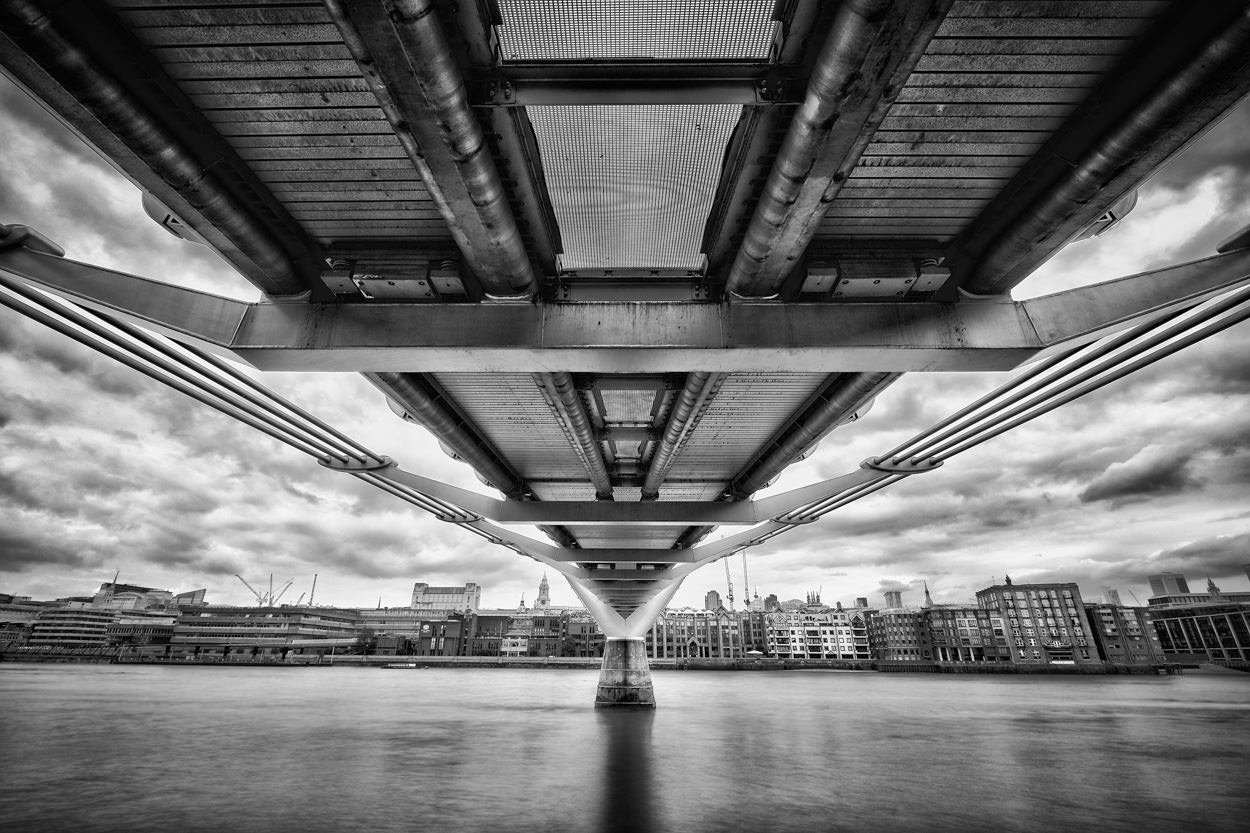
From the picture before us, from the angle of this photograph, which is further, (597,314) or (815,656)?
(815,656)

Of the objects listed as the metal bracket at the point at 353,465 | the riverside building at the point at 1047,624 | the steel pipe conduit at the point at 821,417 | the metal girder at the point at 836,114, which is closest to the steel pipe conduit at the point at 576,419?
the metal girder at the point at 836,114

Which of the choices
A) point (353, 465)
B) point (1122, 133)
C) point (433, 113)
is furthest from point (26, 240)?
point (1122, 133)

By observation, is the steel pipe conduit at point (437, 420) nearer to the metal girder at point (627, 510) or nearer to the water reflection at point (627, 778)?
the metal girder at point (627, 510)

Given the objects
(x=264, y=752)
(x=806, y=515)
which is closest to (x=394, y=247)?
(x=806, y=515)

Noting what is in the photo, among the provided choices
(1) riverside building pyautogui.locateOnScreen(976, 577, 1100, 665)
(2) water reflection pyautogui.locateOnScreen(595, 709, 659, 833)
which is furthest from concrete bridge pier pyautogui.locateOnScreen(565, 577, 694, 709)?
(1) riverside building pyautogui.locateOnScreen(976, 577, 1100, 665)

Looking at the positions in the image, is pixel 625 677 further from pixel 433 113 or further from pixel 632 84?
pixel 433 113

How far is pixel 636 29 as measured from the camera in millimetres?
5246

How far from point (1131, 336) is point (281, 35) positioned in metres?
10.1

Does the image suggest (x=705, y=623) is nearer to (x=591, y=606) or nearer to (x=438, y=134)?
(x=591, y=606)

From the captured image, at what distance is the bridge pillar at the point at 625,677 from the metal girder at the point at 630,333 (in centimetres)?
3485

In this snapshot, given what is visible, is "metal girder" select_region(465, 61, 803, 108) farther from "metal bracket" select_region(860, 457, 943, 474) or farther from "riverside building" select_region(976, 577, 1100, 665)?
"riverside building" select_region(976, 577, 1100, 665)

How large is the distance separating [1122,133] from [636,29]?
4.41 m

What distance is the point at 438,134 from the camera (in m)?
5.28

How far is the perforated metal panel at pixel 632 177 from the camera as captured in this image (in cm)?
592
